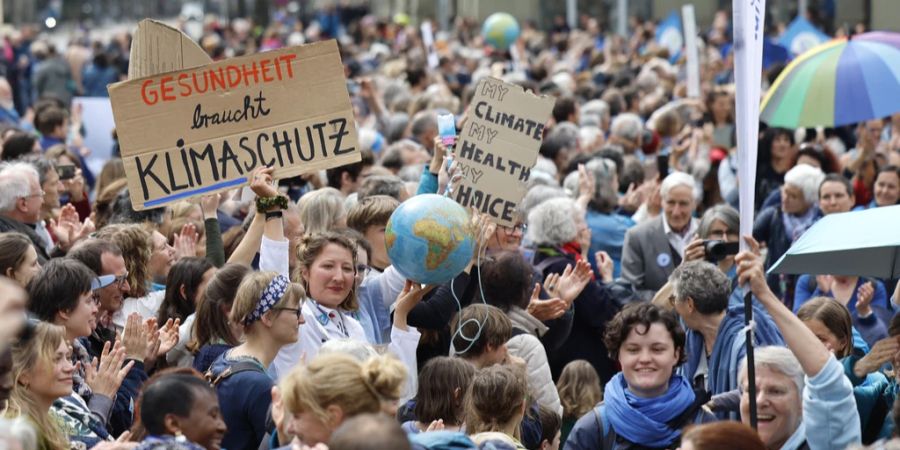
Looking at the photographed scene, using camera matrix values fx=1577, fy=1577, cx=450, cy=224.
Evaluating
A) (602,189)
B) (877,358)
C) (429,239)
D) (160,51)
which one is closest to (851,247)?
(877,358)

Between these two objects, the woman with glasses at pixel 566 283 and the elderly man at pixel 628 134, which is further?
the elderly man at pixel 628 134

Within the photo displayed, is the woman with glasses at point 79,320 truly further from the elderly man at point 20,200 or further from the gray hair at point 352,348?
the elderly man at point 20,200

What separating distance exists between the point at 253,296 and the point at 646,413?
1522mm

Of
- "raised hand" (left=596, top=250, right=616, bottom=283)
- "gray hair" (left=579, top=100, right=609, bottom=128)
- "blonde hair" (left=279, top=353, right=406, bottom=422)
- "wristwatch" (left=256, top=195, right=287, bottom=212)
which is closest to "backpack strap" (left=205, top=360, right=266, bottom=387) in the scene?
"blonde hair" (left=279, top=353, right=406, bottom=422)

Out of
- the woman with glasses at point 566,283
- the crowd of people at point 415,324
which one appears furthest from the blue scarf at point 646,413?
the woman with glasses at point 566,283

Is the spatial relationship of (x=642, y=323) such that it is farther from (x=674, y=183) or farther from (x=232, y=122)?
(x=674, y=183)

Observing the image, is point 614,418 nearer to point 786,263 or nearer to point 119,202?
point 786,263

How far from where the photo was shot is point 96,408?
5.80 m

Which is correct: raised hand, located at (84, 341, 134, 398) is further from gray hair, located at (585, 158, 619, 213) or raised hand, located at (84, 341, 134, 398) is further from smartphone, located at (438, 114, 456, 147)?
gray hair, located at (585, 158, 619, 213)

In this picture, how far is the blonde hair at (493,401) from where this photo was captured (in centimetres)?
561

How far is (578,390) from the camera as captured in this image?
733 cm

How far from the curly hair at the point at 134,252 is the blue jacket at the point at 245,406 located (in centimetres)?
180

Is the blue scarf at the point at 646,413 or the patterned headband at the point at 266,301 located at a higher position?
the patterned headband at the point at 266,301

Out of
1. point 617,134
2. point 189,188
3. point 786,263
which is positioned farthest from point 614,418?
point 617,134
